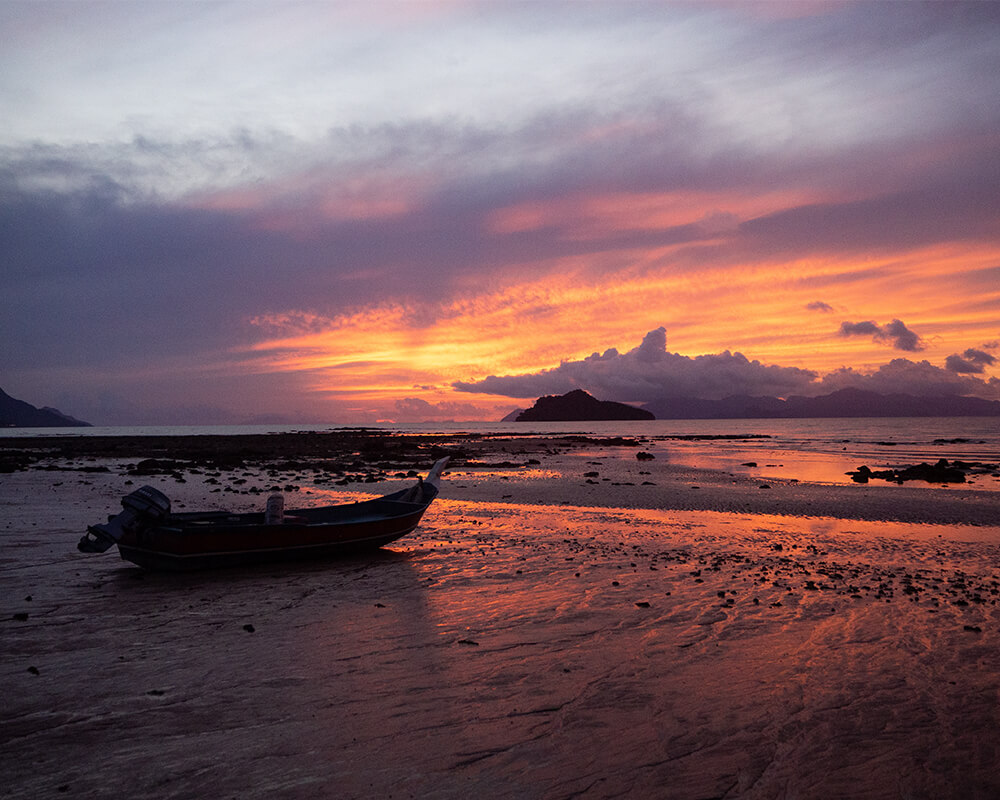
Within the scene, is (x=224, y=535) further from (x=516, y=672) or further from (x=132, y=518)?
(x=516, y=672)

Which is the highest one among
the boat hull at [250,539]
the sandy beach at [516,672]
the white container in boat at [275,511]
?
the white container in boat at [275,511]

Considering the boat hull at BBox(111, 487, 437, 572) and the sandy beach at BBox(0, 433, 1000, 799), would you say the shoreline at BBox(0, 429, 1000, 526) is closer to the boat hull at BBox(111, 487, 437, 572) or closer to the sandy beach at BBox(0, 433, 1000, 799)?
the sandy beach at BBox(0, 433, 1000, 799)

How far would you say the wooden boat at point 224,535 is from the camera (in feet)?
45.5

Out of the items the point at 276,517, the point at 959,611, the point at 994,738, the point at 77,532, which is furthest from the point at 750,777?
Result: the point at 77,532

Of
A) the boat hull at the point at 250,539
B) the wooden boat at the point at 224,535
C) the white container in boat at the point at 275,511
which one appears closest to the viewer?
the wooden boat at the point at 224,535

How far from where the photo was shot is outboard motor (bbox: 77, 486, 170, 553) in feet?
44.4

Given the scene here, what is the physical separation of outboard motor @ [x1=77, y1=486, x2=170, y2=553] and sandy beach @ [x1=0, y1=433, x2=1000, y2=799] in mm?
909

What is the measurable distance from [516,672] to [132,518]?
10044 millimetres

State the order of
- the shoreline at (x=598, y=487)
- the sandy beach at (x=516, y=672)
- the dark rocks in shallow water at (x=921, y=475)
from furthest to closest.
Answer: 1. the dark rocks in shallow water at (x=921, y=475)
2. the shoreline at (x=598, y=487)
3. the sandy beach at (x=516, y=672)

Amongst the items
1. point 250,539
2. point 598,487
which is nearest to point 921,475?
point 598,487

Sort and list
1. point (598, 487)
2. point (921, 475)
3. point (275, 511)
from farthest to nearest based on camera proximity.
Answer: point (921, 475) → point (598, 487) → point (275, 511)

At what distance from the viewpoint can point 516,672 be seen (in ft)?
28.1

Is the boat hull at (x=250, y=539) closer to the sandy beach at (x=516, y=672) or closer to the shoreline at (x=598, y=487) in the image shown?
the sandy beach at (x=516, y=672)

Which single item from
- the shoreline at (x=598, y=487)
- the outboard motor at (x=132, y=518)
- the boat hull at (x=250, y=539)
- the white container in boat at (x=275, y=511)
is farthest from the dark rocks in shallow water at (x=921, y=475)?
the outboard motor at (x=132, y=518)
